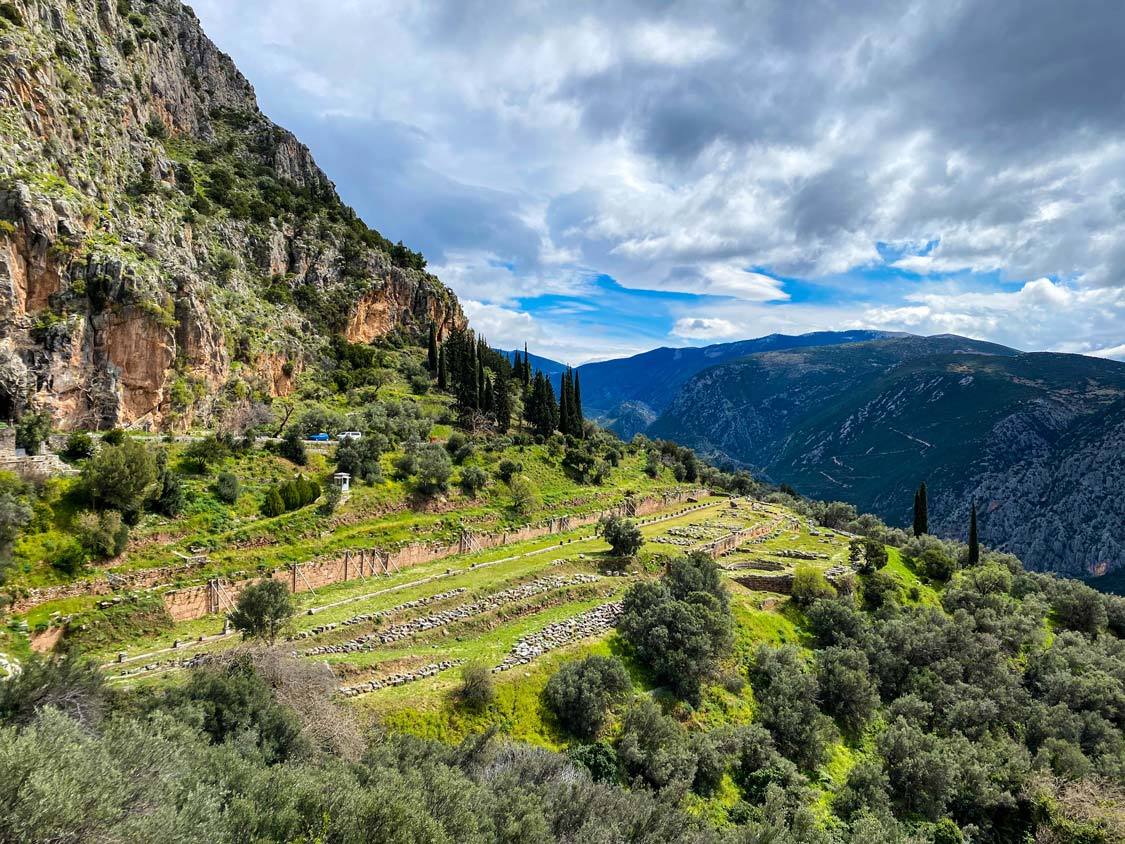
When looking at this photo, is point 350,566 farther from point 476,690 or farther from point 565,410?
point 565,410

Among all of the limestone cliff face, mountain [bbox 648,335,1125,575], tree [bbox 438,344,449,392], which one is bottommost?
mountain [bbox 648,335,1125,575]

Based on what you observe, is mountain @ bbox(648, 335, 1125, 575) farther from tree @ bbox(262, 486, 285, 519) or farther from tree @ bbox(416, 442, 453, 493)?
tree @ bbox(262, 486, 285, 519)

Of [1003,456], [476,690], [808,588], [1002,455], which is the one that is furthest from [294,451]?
[1002,455]

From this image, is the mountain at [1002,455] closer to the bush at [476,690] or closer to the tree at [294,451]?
the tree at [294,451]

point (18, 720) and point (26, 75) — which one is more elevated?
point (26, 75)

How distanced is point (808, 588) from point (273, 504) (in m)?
30.8

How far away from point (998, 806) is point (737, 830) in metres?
13.5

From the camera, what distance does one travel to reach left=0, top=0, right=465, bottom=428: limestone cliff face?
3131 cm

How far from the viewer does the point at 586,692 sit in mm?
17203

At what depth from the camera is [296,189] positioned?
79.2 meters

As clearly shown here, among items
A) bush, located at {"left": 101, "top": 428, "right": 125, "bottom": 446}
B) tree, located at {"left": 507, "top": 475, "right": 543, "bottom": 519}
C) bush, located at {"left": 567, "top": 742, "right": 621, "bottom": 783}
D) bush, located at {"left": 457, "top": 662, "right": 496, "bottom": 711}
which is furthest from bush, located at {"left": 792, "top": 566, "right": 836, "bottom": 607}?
bush, located at {"left": 101, "top": 428, "right": 125, "bottom": 446}

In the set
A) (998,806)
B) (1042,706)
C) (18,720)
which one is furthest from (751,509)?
(18,720)

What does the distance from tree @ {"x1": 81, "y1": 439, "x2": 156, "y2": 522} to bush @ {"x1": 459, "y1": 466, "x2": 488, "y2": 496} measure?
18817 mm

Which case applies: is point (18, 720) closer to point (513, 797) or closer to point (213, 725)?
point (213, 725)
